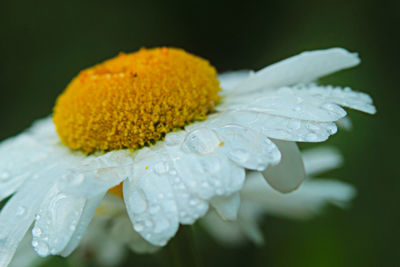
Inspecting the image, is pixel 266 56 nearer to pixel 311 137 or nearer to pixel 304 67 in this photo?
pixel 304 67

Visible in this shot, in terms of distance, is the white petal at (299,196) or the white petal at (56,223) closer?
the white petal at (56,223)

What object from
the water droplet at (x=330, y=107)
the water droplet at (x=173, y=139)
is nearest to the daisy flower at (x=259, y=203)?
the water droplet at (x=173, y=139)

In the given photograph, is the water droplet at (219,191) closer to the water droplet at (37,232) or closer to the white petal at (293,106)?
the white petal at (293,106)

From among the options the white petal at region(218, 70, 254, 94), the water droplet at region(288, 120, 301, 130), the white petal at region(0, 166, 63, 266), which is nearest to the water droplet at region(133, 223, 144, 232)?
the white petal at region(0, 166, 63, 266)

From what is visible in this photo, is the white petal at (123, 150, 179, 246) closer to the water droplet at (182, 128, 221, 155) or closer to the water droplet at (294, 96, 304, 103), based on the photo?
the water droplet at (182, 128, 221, 155)

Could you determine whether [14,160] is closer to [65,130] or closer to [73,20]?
[65,130]
